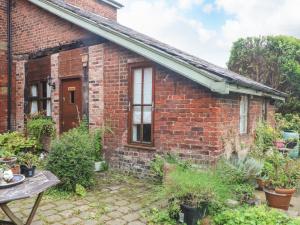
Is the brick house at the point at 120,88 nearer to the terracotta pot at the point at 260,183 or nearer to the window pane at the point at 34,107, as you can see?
the window pane at the point at 34,107

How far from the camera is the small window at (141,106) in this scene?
6797 millimetres

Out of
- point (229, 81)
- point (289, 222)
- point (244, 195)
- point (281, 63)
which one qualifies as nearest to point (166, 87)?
point (229, 81)

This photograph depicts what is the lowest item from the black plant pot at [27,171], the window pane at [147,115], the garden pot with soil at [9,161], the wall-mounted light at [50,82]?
the black plant pot at [27,171]

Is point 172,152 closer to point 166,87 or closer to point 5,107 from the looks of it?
point 166,87

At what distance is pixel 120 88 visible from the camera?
24.0ft

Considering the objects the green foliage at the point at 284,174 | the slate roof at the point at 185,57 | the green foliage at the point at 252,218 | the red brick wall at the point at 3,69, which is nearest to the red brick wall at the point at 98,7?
the red brick wall at the point at 3,69

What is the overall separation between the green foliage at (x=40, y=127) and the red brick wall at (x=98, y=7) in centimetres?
594

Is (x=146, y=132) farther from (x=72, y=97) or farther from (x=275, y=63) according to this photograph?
(x=275, y=63)

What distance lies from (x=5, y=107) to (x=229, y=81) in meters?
8.08

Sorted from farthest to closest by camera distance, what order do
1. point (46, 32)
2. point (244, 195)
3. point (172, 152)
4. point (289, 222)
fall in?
point (46, 32) < point (172, 152) < point (244, 195) < point (289, 222)

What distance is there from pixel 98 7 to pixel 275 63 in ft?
32.0

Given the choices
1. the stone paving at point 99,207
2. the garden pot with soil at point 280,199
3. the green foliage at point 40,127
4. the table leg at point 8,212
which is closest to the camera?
the table leg at point 8,212

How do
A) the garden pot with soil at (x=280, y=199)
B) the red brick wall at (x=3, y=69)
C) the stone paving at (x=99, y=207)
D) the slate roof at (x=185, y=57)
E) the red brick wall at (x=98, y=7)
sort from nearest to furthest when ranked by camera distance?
the stone paving at (x=99, y=207), the garden pot with soil at (x=280, y=199), the slate roof at (x=185, y=57), the red brick wall at (x=3, y=69), the red brick wall at (x=98, y=7)

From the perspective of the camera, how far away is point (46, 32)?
29.9ft
